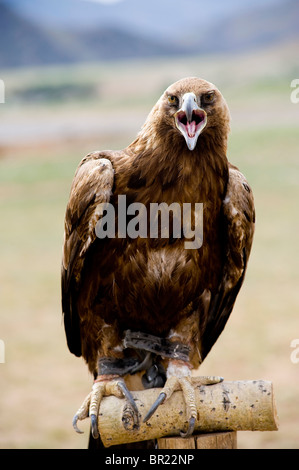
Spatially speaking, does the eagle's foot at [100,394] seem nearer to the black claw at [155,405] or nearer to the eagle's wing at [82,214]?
the black claw at [155,405]

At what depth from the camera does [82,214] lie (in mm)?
2818

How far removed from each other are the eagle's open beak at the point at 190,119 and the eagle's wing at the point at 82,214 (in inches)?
14.9

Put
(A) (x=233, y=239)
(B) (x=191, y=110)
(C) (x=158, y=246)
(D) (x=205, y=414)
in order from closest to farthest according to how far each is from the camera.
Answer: (B) (x=191, y=110), (D) (x=205, y=414), (C) (x=158, y=246), (A) (x=233, y=239)

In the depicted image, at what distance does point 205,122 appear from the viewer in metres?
2.61

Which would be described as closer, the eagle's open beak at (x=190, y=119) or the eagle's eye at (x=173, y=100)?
the eagle's open beak at (x=190, y=119)

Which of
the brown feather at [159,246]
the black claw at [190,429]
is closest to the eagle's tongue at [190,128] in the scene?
the brown feather at [159,246]

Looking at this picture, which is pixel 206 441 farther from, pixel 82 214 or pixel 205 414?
pixel 82 214

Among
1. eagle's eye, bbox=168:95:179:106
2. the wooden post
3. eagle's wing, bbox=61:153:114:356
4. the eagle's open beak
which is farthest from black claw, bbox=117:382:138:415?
eagle's eye, bbox=168:95:179:106

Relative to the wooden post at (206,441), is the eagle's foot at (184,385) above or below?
above

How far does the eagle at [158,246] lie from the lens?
2713mm

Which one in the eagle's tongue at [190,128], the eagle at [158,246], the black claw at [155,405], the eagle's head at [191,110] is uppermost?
the eagle's head at [191,110]

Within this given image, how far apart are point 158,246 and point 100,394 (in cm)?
68

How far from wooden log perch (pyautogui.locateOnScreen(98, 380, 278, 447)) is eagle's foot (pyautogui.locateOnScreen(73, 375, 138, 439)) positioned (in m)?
0.05

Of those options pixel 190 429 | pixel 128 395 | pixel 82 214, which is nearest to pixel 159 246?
pixel 82 214
